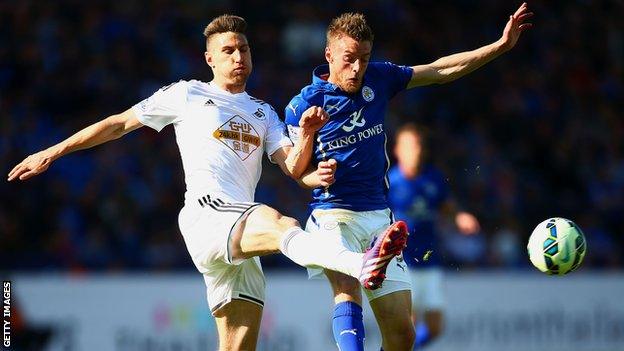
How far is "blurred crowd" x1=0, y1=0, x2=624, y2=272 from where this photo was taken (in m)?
14.3

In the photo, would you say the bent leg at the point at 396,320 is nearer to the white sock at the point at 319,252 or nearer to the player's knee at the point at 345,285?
the player's knee at the point at 345,285

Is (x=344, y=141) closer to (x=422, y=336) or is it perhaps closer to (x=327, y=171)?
(x=327, y=171)

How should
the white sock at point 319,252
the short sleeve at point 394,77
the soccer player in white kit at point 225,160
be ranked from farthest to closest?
the short sleeve at point 394,77 → the soccer player in white kit at point 225,160 → the white sock at point 319,252

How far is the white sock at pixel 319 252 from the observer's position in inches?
255

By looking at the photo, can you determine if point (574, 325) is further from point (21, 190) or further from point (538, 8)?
point (21, 190)

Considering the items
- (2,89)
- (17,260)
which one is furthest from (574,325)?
(2,89)

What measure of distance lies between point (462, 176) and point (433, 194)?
4.54m

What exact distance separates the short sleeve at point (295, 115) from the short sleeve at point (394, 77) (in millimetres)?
621

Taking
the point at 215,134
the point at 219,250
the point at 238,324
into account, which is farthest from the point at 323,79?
the point at 238,324

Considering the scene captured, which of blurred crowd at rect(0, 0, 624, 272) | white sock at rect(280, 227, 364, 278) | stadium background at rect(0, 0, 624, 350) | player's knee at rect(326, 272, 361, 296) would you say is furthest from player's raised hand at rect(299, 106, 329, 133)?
blurred crowd at rect(0, 0, 624, 272)

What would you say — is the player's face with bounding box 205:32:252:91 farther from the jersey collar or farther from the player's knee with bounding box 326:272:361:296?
the player's knee with bounding box 326:272:361:296

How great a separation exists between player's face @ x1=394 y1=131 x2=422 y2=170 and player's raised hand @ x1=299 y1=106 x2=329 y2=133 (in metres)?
4.51

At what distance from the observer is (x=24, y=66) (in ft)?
50.9

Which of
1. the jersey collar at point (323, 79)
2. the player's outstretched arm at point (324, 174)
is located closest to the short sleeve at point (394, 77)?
the jersey collar at point (323, 79)
